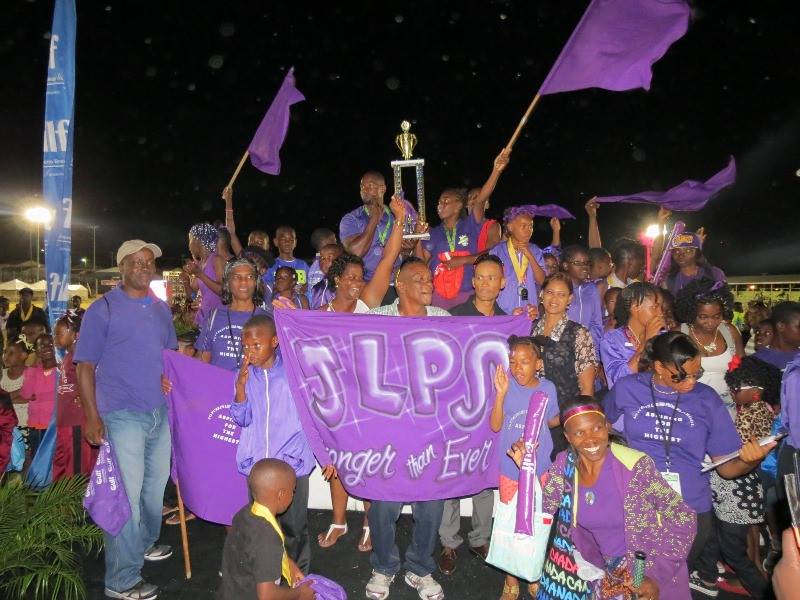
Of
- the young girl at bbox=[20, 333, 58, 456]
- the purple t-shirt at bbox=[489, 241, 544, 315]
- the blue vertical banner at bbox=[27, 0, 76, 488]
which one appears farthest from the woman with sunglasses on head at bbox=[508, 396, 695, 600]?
the young girl at bbox=[20, 333, 58, 456]

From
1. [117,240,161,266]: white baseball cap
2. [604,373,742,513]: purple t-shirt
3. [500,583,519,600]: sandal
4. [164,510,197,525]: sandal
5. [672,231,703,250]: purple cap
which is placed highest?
[672,231,703,250]: purple cap

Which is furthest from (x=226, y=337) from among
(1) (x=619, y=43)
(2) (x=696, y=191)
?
(2) (x=696, y=191)

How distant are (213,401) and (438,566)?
229cm

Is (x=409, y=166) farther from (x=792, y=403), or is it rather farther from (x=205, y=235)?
(x=792, y=403)

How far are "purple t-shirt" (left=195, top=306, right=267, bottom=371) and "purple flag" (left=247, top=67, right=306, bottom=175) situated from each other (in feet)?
10.5

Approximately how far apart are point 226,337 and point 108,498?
1460 mm

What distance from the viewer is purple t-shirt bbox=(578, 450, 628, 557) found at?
9.92 feet

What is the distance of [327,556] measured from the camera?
494 cm

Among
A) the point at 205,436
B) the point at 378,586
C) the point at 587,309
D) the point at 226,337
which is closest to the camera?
the point at 378,586

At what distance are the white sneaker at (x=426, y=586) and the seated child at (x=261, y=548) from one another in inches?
58.0

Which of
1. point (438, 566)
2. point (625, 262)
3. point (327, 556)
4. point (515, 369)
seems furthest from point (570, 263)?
point (327, 556)

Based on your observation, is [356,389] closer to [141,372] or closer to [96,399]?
[141,372]

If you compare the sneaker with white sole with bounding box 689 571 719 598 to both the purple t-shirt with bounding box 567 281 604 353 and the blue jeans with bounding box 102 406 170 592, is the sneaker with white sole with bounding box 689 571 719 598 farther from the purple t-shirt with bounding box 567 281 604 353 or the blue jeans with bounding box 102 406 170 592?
the blue jeans with bounding box 102 406 170 592

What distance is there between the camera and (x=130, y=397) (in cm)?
439
